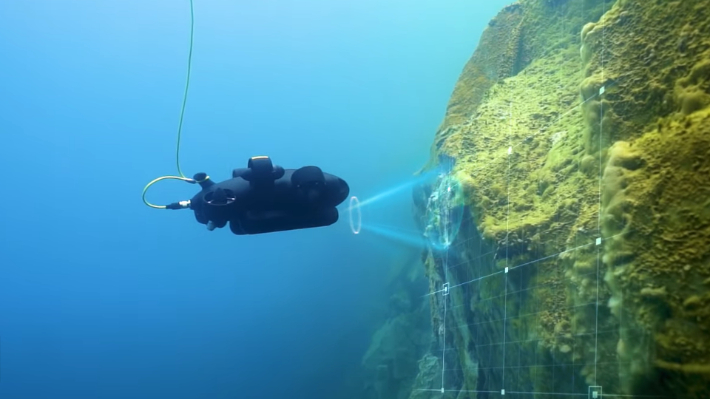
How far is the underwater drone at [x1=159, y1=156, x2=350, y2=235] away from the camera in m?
3.91

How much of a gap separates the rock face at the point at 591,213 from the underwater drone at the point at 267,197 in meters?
1.64

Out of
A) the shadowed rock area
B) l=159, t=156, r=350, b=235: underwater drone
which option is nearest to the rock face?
the shadowed rock area

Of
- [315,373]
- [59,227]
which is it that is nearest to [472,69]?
[315,373]

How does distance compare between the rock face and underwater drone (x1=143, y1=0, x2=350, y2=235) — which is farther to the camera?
underwater drone (x1=143, y1=0, x2=350, y2=235)

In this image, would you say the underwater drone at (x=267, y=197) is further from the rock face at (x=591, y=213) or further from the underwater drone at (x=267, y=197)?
the rock face at (x=591, y=213)

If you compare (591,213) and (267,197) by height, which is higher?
(267,197)

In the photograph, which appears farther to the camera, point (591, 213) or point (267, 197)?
point (267, 197)

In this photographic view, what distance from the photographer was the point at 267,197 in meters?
4.01

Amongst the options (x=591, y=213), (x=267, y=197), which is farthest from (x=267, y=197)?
(x=591, y=213)

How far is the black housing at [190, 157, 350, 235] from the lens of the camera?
3.91 metres

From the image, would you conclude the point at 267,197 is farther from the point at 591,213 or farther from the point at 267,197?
the point at 591,213

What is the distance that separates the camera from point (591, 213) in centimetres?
315

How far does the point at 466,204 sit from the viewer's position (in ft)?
16.4

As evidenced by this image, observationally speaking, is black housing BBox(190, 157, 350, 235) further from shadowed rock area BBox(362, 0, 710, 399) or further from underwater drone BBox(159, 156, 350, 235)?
shadowed rock area BBox(362, 0, 710, 399)
